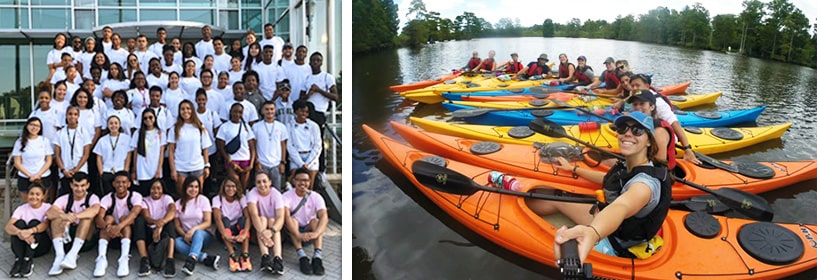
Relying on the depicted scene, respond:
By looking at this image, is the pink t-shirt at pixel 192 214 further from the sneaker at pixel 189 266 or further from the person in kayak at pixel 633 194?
the person in kayak at pixel 633 194

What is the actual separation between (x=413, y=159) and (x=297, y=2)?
3.05 ft

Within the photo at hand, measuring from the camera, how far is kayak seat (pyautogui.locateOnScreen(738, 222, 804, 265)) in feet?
6.75

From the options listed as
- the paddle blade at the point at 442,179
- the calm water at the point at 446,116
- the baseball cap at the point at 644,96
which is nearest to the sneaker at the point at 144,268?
the calm water at the point at 446,116

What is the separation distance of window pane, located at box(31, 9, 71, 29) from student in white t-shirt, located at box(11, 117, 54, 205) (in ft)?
1.93

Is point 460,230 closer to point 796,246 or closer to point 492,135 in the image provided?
point 492,135

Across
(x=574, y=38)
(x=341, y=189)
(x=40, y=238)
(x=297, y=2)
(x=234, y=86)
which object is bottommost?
(x=40, y=238)

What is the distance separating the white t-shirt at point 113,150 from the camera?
102 inches

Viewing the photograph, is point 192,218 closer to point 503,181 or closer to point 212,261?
point 212,261

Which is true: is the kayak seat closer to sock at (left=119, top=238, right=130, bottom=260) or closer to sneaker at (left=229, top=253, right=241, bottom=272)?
sneaker at (left=229, top=253, right=241, bottom=272)

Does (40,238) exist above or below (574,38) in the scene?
below

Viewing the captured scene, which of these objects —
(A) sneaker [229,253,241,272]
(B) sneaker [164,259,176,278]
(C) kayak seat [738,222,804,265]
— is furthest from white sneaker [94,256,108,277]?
(C) kayak seat [738,222,804,265]

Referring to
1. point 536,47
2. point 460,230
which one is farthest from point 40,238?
point 536,47

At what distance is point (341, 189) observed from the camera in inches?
104

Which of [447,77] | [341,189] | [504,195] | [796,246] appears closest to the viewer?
[796,246]
